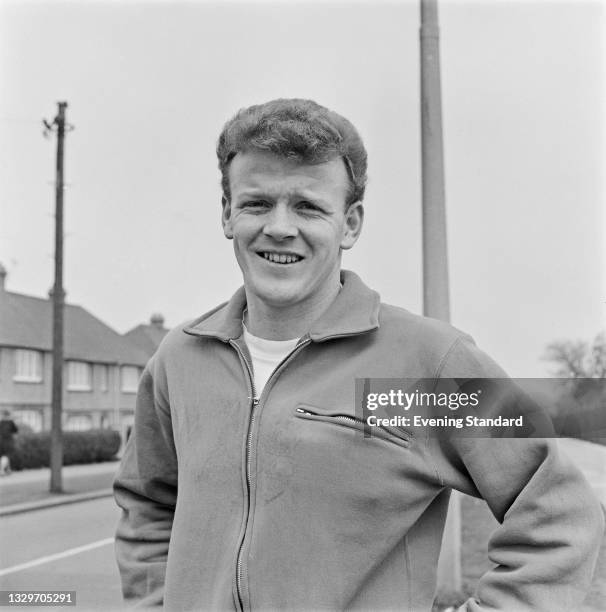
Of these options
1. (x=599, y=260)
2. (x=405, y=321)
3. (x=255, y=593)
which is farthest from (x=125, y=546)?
(x=599, y=260)

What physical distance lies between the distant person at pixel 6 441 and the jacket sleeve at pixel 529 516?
52.4ft

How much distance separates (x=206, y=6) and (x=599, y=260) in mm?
→ 1718

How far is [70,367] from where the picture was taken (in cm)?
2773

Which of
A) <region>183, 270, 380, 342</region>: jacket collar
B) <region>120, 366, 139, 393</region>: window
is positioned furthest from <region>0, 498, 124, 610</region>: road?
<region>120, 366, 139, 393</region>: window

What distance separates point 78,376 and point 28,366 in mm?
3174

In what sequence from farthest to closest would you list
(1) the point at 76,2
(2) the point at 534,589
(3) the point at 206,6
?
(1) the point at 76,2 < (3) the point at 206,6 < (2) the point at 534,589

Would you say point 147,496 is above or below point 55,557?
above

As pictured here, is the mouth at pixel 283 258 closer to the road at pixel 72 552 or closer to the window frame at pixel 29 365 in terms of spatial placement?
the road at pixel 72 552

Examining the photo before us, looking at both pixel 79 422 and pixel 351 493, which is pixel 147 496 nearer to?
pixel 351 493

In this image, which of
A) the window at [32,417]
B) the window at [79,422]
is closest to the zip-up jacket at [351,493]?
the window at [32,417]

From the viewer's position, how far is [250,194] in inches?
63.2

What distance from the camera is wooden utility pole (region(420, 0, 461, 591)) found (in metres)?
3.95

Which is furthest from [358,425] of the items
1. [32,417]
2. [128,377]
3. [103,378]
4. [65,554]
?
[128,377]

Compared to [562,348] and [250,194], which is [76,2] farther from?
[562,348]
